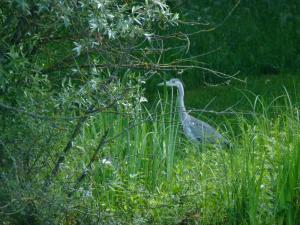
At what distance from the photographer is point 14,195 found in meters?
4.62

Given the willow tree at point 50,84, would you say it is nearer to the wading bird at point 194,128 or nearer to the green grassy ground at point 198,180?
the green grassy ground at point 198,180

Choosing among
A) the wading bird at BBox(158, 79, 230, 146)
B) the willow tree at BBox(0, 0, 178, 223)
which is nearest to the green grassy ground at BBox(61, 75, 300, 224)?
the willow tree at BBox(0, 0, 178, 223)

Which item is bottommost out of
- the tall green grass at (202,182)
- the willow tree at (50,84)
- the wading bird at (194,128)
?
the wading bird at (194,128)

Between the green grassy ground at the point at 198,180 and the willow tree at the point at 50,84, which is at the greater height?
the willow tree at the point at 50,84

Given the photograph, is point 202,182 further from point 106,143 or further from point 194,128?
point 194,128

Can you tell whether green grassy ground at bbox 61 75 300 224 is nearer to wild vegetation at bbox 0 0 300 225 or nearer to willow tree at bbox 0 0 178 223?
wild vegetation at bbox 0 0 300 225

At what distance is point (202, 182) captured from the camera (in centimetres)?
575

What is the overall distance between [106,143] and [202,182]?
716mm

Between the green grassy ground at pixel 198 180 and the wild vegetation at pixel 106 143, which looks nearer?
the wild vegetation at pixel 106 143

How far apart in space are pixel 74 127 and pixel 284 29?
348 inches

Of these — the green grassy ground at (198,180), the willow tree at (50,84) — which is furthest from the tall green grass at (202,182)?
the willow tree at (50,84)

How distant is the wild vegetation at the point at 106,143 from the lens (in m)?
4.64

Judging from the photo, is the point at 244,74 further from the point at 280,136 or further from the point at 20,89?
the point at 20,89

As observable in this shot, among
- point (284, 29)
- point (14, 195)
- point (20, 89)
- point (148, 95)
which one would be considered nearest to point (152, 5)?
point (20, 89)
